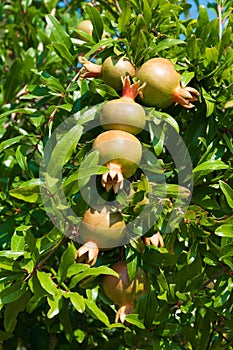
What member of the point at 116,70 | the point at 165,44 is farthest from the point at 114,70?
the point at 165,44

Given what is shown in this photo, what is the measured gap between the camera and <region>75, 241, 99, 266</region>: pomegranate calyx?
A: 91 centimetres

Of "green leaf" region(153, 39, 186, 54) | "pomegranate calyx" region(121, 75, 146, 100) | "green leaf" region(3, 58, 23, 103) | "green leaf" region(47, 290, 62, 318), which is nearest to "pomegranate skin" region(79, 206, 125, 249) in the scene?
"green leaf" region(47, 290, 62, 318)

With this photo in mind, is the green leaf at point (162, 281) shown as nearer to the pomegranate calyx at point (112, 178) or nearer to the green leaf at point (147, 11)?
the pomegranate calyx at point (112, 178)

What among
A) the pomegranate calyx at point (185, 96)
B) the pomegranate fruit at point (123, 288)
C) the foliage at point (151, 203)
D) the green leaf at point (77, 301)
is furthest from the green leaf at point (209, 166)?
the green leaf at point (77, 301)

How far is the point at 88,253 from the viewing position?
0.92m

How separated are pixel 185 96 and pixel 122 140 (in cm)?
18

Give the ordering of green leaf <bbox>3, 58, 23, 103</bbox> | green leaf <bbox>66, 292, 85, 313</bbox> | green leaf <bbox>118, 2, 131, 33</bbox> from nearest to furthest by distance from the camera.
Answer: green leaf <bbox>66, 292, 85, 313</bbox> < green leaf <bbox>118, 2, 131, 33</bbox> < green leaf <bbox>3, 58, 23, 103</bbox>

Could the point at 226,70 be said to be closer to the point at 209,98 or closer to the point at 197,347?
the point at 209,98

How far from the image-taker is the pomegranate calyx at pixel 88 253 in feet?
3.00

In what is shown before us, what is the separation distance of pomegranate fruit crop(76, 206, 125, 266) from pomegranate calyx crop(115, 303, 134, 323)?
0.36 ft

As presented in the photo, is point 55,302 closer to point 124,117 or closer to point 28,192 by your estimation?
point 28,192

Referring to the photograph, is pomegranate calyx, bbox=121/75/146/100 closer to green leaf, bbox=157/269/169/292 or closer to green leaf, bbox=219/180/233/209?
green leaf, bbox=219/180/233/209

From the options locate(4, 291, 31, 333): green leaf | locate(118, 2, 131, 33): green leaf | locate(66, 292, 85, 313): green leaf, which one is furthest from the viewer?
locate(118, 2, 131, 33): green leaf

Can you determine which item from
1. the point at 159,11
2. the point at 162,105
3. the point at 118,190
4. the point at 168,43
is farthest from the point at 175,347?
the point at 159,11
